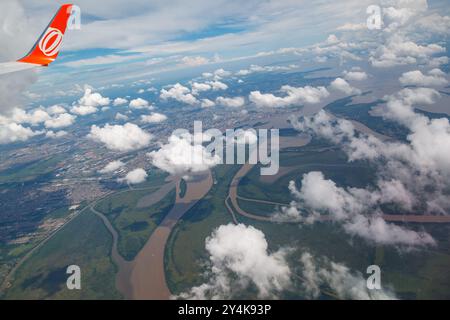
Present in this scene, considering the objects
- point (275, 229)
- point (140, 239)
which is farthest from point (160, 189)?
point (275, 229)

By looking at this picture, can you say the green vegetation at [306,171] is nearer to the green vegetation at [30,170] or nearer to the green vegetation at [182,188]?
the green vegetation at [182,188]
